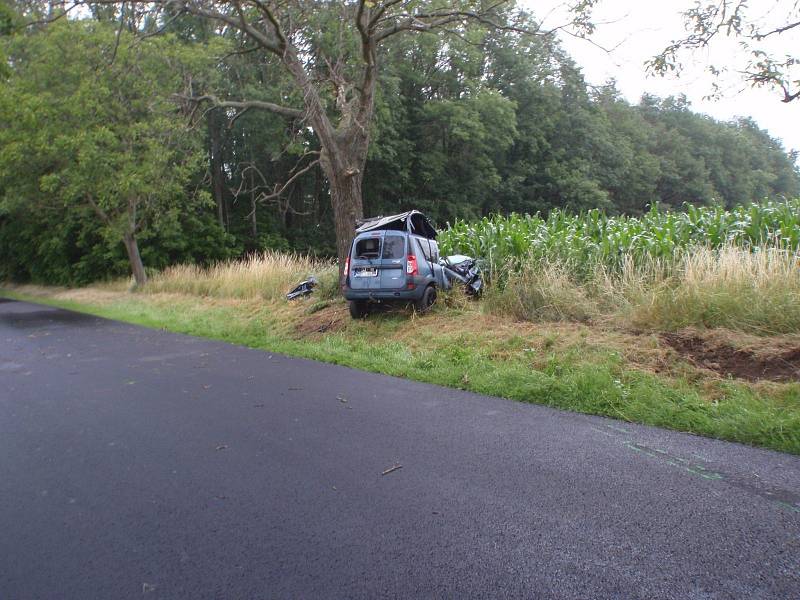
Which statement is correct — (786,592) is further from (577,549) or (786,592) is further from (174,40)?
(174,40)

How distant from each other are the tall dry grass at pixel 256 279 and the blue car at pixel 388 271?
2.67 metres

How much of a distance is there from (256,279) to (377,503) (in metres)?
14.6

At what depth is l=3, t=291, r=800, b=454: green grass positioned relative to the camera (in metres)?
5.30

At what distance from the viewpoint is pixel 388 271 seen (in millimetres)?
10930

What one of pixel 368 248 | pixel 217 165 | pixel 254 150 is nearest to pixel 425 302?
pixel 368 248

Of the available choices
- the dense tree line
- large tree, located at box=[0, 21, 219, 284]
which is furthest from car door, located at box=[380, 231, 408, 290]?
large tree, located at box=[0, 21, 219, 284]

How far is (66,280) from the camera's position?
30.2 meters

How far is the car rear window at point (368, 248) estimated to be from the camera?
11070 millimetres

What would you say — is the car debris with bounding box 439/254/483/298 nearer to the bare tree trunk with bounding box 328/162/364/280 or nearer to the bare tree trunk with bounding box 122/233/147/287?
the bare tree trunk with bounding box 328/162/364/280

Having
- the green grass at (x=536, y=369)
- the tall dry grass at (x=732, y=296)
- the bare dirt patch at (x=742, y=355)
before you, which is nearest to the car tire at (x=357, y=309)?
the green grass at (x=536, y=369)

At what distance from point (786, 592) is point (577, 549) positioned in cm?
94

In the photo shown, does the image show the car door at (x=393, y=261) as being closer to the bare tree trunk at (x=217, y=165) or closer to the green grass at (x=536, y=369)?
the green grass at (x=536, y=369)

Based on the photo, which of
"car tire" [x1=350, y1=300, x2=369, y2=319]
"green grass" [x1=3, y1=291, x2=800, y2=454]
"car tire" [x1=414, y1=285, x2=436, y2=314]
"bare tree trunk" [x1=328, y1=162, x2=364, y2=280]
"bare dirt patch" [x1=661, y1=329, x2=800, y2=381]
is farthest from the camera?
"bare tree trunk" [x1=328, y1=162, x2=364, y2=280]

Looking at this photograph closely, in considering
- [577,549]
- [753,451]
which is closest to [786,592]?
[577,549]
